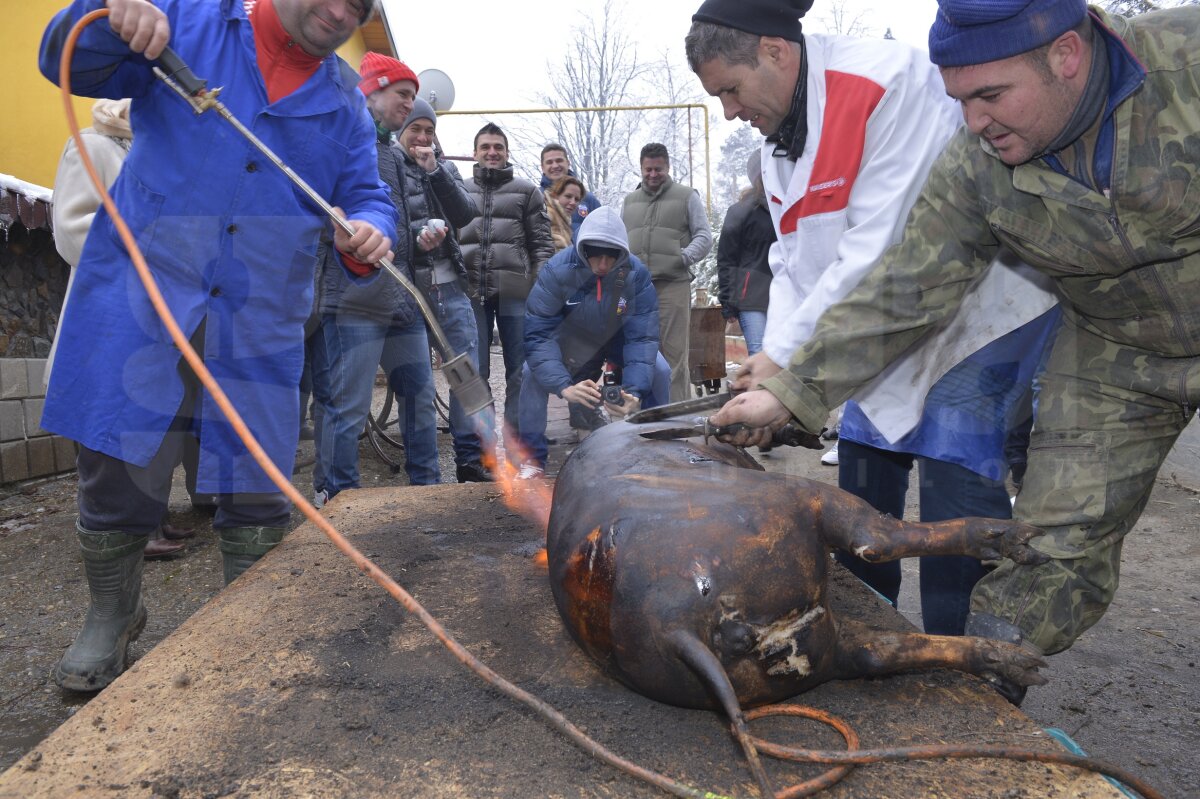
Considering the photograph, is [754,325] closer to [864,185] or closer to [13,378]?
[864,185]

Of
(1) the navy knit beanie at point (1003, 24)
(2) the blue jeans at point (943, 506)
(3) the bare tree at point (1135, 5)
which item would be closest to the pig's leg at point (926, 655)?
(2) the blue jeans at point (943, 506)

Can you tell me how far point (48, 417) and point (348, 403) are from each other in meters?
1.76

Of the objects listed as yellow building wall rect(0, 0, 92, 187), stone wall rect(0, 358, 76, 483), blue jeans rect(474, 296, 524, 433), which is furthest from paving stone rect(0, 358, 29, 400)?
blue jeans rect(474, 296, 524, 433)

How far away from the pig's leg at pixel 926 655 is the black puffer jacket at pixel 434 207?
3.51 metres

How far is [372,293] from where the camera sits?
414cm

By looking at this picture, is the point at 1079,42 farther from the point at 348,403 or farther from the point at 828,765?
the point at 348,403

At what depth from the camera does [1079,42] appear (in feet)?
5.76

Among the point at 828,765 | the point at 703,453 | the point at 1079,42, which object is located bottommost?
the point at 828,765

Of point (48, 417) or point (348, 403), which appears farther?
point (348, 403)

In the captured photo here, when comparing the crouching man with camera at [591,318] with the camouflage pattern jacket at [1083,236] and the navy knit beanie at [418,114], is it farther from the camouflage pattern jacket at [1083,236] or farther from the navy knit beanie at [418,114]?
the camouflage pattern jacket at [1083,236]

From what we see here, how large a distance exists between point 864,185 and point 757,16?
55 centimetres

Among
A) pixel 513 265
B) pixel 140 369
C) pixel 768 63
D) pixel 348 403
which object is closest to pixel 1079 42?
pixel 768 63

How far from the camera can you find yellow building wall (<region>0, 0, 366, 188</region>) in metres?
6.50

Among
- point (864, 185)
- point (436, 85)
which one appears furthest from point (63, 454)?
point (436, 85)
